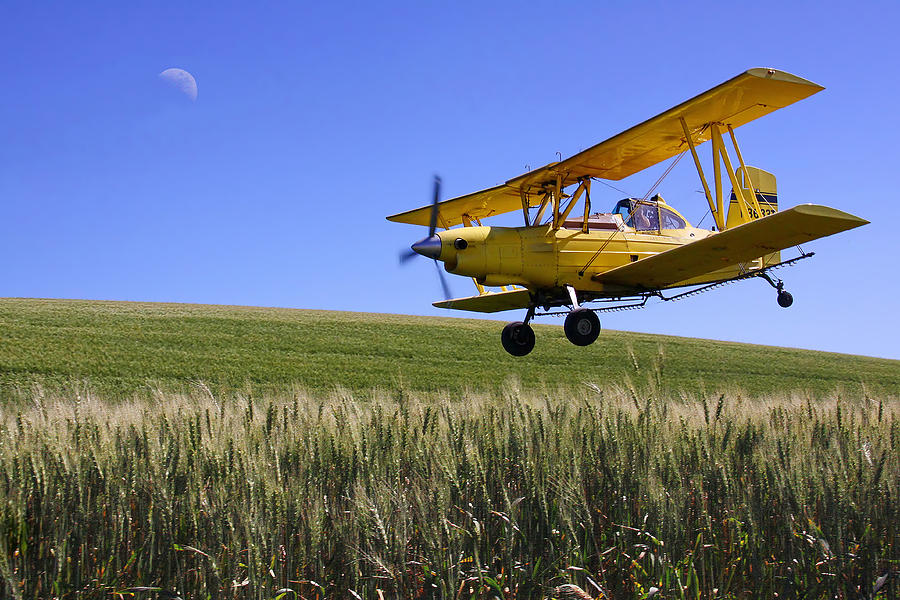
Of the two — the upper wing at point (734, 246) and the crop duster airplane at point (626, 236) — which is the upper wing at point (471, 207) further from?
the upper wing at point (734, 246)

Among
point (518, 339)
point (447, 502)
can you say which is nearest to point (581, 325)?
point (518, 339)

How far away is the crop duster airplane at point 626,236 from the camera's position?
1052 cm

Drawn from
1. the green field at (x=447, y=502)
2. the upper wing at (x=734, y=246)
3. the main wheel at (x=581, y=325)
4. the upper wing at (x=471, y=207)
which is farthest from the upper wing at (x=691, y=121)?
the green field at (x=447, y=502)

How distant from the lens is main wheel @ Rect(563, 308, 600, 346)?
11.4m

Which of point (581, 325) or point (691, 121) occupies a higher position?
point (691, 121)

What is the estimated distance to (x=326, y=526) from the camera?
4121 millimetres

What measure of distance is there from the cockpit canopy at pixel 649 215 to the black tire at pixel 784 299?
7.41 feet

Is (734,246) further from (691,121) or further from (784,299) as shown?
(784,299)

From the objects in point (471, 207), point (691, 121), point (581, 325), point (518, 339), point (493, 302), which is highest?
point (691, 121)

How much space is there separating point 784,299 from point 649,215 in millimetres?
3040

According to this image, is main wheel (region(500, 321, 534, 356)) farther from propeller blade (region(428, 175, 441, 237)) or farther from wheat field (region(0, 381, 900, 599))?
wheat field (region(0, 381, 900, 599))

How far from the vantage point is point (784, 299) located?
13.1 meters

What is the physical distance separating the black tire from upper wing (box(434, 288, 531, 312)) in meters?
4.85

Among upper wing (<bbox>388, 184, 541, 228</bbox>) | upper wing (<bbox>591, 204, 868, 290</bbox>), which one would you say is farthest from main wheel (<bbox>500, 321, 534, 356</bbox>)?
upper wing (<bbox>388, 184, 541, 228</bbox>)
